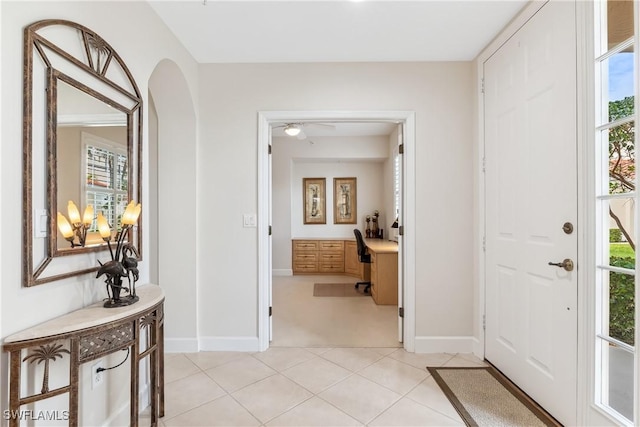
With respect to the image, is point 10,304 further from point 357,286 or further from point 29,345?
point 357,286

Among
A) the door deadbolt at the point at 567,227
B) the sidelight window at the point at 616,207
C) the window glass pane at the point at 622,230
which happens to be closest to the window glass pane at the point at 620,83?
the sidelight window at the point at 616,207

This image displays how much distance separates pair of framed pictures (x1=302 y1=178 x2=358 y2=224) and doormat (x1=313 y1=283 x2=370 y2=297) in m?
1.57

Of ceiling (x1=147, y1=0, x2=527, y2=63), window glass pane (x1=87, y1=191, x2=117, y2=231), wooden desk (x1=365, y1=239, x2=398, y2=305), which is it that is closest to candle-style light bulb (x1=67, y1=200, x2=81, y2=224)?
window glass pane (x1=87, y1=191, x2=117, y2=231)

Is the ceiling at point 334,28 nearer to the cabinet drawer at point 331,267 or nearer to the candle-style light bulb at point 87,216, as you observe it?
the candle-style light bulb at point 87,216

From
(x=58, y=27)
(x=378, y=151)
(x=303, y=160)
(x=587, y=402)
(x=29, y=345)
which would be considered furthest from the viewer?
(x=303, y=160)

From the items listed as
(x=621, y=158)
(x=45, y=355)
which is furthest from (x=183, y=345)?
(x=621, y=158)

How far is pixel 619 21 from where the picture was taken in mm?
1363

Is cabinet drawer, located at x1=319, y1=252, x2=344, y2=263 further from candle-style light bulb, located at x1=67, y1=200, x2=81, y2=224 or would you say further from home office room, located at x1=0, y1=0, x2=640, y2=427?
candle-style light bulb, located at x1=67, y1=200, x2=81, y2=224

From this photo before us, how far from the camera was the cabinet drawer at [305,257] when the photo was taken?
5938 mm

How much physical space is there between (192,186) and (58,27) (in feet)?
4.73

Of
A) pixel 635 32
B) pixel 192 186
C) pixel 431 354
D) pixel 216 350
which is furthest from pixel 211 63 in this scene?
pixel 431 354

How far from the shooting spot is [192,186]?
257cm

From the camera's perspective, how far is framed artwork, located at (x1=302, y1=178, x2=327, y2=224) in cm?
622

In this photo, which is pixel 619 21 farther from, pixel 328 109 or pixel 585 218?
pixel 328 109
